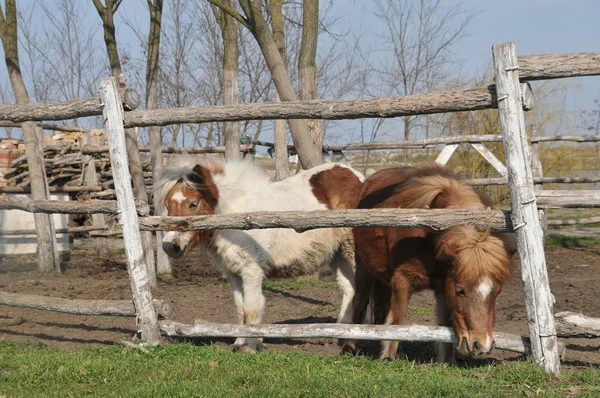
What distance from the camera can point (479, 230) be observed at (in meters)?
4.92

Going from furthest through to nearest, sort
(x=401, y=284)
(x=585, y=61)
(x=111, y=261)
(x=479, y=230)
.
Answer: (x=111, y=261), (x=401, y=284), (x=479, y=230), (x=585, y=61)

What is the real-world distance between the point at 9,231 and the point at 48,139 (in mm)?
4293

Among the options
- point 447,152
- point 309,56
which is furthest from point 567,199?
point 447,152

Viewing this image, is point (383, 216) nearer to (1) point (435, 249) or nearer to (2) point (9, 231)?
(1) point (435, 249)

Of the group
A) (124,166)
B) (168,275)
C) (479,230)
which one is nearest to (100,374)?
(124,166)

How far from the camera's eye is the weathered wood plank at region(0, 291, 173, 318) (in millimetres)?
5895

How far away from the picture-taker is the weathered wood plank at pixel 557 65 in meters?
4.46

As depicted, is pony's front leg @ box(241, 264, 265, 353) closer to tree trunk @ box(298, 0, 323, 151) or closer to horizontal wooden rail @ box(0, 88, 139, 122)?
horizontal wooden rail @ box(0, 88, 139, 122)

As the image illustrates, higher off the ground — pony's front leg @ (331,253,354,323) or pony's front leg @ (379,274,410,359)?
pony's front leg @ (379,274,410,359)

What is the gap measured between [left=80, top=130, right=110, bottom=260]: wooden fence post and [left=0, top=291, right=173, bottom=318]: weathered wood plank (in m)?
7.03

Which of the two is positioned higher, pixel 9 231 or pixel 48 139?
pixel 48 139

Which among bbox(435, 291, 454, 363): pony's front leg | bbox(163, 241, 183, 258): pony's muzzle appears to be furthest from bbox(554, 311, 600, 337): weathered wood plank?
bbox(163, 241, 183, 258): pony's muzzle

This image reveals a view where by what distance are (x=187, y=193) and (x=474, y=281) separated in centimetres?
316

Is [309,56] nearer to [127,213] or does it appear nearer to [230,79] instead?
[230,79]
